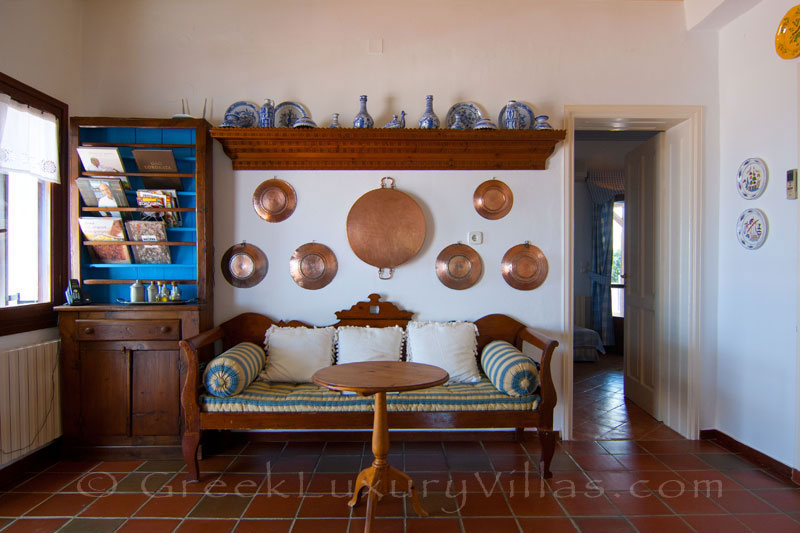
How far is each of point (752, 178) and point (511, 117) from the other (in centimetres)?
175

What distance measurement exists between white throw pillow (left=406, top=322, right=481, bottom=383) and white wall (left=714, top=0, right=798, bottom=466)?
193cm

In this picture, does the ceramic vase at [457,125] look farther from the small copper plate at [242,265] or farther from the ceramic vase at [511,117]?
the small copper plate at [242,265]

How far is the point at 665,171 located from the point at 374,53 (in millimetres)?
2672

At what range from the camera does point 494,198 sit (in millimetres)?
3482

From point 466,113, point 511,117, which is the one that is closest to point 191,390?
point 466,113

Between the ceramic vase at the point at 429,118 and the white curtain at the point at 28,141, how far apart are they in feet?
8.85

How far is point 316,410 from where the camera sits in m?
2.79

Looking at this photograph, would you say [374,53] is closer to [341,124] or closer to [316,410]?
[341,124]

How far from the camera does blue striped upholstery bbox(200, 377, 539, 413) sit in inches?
109

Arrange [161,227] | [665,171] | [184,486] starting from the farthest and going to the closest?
[665,171] → [161,227] → [184,486]

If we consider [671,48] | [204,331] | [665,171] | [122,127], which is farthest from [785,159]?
[122,127]

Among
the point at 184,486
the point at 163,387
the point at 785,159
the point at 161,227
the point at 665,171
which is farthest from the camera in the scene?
the point at 665,171

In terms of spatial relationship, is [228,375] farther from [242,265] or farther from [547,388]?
[547,388]

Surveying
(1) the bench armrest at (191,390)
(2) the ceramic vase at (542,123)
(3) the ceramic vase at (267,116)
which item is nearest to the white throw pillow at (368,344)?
(1) the bench armrest at (191,390)
